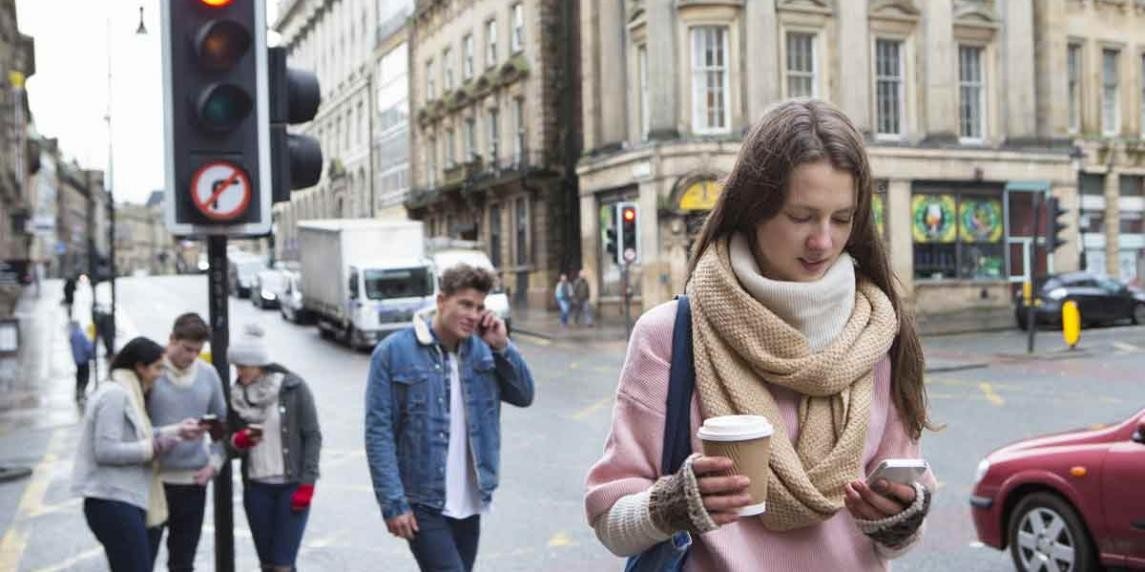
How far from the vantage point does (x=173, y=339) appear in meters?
6.94

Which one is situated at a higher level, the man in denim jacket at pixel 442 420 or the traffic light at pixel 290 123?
the traffic light at pixel 290 123

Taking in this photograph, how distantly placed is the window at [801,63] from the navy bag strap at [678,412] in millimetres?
34015

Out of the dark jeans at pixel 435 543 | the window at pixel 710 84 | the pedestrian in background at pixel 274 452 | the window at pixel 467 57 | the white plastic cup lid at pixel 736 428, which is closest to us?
the white plastic cup lid at pixel 736 428

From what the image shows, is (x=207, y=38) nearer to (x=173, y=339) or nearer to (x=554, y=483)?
(x=173, y=339)

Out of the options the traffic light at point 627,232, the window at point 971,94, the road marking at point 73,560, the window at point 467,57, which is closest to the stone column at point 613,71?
the traffic light at point 627,232

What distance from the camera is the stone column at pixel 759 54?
34.4 m

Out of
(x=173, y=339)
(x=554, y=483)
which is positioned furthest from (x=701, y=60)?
(x=173, y=339)

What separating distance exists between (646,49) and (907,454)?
110 ft

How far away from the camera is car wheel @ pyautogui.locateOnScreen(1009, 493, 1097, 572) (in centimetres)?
685

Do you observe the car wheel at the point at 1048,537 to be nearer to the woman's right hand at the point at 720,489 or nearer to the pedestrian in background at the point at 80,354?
the woman's right hand at the point at 720,489

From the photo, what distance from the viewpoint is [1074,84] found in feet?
132

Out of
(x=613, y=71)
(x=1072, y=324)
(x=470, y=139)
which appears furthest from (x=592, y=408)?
(x=470, y=139)

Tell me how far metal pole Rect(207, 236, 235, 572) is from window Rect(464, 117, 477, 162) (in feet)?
148

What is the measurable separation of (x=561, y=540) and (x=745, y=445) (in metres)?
6.89
